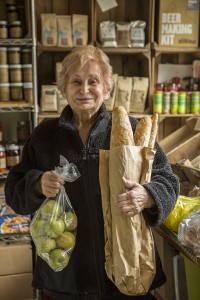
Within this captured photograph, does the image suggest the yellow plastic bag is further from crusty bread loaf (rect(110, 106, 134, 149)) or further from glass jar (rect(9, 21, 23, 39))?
glass jar (rect(9, 21, 23, 39))

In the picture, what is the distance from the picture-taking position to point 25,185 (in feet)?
3.91

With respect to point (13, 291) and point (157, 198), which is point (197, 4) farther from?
point (13, 291)

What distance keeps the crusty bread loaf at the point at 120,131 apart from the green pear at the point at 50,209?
9.6 inches

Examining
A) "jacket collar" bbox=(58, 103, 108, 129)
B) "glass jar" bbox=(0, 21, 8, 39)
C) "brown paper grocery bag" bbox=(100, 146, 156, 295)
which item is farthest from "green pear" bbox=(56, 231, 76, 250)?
"glass jar" bbox=(0, 21, 8, 39)

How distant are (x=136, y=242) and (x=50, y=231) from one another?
26 cm

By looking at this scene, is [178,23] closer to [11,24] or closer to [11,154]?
[11,24]

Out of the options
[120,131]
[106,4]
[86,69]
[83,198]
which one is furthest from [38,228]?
[106,4]

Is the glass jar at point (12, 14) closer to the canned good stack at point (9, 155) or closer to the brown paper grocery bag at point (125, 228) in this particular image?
the canned good stack at point (9, 155)

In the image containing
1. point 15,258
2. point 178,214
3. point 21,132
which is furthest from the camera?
point 21,132

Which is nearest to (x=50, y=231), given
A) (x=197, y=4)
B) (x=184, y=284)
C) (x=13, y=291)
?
(x=184, y=284)

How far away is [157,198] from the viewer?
107 centimetres

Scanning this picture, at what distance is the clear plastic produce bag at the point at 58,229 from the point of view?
1135 millimetres

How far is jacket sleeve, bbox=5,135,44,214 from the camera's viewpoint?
1171 mm

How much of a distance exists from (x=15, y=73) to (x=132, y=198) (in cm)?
167
